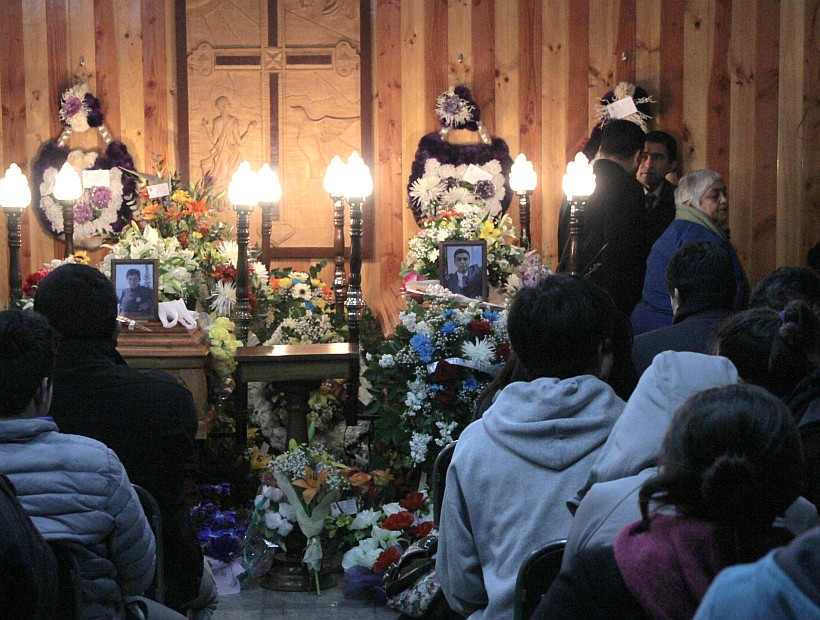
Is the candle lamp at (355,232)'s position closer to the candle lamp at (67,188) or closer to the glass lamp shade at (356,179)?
the glass lamp shade at (356,179)

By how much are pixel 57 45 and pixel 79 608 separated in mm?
5893

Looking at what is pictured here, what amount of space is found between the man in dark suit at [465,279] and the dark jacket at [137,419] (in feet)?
7.87

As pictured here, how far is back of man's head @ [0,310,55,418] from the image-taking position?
2100 millimetres

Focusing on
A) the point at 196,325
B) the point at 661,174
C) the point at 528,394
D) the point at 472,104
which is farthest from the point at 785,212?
the point at 528,394

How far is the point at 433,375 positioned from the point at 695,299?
1117mm

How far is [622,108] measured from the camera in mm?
6941

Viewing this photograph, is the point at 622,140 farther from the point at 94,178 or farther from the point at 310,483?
the point at 94,178

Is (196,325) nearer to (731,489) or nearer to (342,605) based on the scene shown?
(342,605)

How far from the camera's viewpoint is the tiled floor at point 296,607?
148 inches

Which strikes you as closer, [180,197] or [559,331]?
[559,331]

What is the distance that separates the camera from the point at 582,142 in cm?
720

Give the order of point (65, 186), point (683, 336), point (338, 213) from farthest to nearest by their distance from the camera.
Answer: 1. point (338, 213)
2. point (65, 186)
3. point (683, 336)

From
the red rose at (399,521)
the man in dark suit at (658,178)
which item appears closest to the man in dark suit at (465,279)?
the man in dark suit at (658,178)

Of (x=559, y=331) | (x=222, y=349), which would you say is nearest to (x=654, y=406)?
(x=559, y=331)
